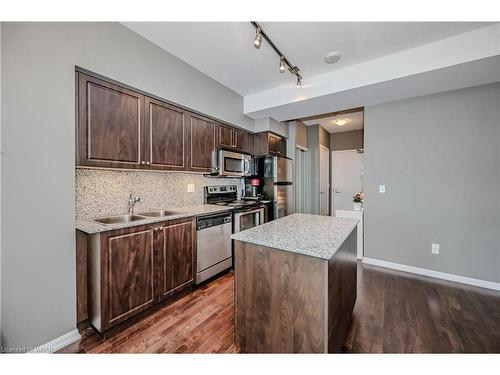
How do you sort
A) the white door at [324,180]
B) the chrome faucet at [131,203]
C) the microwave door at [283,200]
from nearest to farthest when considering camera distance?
A: 1. the chrome faucet at [131,203]
2. the microwave door at [283,200]
3. the white door at [324,180]

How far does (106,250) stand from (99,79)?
139 centimetres

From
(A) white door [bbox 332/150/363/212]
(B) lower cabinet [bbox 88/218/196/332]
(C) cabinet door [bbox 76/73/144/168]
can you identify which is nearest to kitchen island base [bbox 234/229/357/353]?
(B) lower cabinet [bbox 88/218/196/332]

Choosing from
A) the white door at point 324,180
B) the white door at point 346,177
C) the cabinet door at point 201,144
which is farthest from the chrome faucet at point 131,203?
the white door at point 346,177

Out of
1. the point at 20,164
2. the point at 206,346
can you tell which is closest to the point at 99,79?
the point at 20,164

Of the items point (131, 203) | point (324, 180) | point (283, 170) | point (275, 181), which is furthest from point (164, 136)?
point (324, 180)

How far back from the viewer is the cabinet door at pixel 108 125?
170cm

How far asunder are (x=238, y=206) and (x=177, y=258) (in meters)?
1.09

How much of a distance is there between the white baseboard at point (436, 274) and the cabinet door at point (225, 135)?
8.95 ft

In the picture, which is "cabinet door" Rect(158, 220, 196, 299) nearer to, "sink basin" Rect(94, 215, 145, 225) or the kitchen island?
"sink basin" Rect(94, 215, 145, 225)

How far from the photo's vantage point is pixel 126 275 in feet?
5.72

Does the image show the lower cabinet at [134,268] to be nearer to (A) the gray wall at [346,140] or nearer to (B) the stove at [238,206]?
(B) the stove at [238,206]

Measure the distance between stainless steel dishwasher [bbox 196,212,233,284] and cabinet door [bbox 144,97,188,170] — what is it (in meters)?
0.71

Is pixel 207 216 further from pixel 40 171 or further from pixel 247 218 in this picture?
pixel 40 171

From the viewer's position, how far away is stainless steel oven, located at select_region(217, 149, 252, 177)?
3.02 metres
